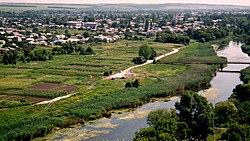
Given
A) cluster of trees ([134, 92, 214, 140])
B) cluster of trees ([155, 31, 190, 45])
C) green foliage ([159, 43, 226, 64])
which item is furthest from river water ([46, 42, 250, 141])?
cluster of trees ([155, 31, 190, 45])

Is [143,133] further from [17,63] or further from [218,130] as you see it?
[17,63]

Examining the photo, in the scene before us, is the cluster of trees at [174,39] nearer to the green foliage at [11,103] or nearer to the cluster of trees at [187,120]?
the green foliage at [11,103]

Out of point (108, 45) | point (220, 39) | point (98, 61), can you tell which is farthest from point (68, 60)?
point (220, 39)

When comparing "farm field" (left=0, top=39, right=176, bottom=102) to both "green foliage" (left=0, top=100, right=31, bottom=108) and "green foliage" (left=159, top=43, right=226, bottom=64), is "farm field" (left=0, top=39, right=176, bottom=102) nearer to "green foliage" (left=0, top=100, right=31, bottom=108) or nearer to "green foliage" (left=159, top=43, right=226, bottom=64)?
"green foliage" (left=0, top=100, right=31, bottom=108)

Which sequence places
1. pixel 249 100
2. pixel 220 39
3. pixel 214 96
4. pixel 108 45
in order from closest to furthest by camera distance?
pixel 249 100
pixel 214 96
pixel 108 45
pixel 220 39

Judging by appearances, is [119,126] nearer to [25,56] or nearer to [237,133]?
[237,133]
